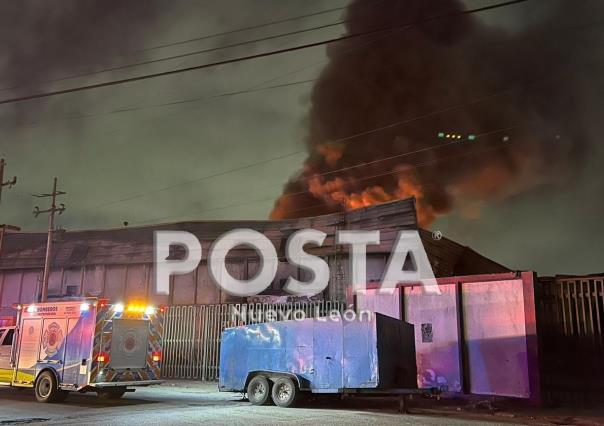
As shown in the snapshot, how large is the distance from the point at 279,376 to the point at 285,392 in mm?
378

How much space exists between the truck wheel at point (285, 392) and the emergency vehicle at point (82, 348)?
327cm

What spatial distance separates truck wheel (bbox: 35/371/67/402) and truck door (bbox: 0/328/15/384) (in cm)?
118

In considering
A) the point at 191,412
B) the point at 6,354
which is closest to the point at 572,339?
the point at 191,412

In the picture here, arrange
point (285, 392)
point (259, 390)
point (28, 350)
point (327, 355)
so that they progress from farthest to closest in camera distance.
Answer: point (28, 350) → point (259, 390) → point (285, 392) → point (327, 355)

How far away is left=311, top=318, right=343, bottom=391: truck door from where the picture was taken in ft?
38.4

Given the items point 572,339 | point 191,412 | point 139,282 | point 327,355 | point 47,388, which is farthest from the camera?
point 139,282

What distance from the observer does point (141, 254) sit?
26344 millimetres

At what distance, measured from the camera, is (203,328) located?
66.8ft

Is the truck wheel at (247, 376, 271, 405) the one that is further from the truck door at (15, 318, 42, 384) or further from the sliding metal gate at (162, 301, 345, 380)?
the sliding metal gate at (162, 301, 345, 380)

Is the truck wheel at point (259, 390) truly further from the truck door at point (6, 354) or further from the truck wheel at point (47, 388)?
the truck door at point (6, 354)

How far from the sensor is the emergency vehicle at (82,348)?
1252 cm

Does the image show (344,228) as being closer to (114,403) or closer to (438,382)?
(438,382)

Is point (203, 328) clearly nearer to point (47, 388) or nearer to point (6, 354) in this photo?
point (6, 354)

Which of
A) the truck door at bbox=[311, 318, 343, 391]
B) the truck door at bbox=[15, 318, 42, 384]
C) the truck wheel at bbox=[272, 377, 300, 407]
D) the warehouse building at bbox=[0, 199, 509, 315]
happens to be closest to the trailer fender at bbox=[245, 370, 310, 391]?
the truck wheel at bbox=[272, 377, 300, 407]
